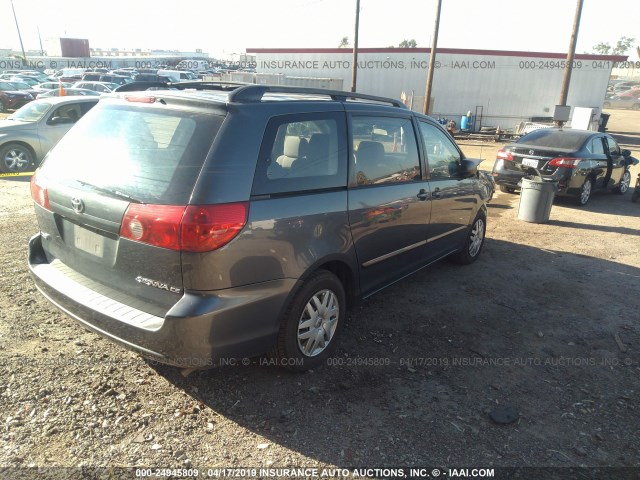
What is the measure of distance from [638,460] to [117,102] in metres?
3.96

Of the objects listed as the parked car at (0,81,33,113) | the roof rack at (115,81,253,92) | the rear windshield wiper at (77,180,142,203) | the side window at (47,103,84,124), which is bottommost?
the parked car at (0,81,33,113)

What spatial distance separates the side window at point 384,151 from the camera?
3697mm

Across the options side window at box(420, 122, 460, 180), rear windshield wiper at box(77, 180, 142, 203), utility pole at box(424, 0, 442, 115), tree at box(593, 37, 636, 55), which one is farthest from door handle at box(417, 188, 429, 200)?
tree at box(593, 37, 636, 55)

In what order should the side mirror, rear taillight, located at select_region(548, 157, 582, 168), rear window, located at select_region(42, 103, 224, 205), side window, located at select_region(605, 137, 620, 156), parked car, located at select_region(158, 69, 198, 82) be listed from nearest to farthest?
rear window, located at select_region(42, 103, 224, 205) < the side mirror < rear taillight, located at select_region(548, 157, 582, 168) < side window, located at select_region(605, 137, 620, 156) < parked car, located at select_region(158, 69, 198, 82)

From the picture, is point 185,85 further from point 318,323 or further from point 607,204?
point 607,204

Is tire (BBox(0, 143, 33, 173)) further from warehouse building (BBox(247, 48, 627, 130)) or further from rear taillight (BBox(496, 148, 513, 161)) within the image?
warehouse building (BBox(247, 48, 627, 130))

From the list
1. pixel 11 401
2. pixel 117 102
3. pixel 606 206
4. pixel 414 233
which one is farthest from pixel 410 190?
pixel 606 206

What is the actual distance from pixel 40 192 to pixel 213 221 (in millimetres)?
1547

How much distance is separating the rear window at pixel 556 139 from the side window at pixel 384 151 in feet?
21.0

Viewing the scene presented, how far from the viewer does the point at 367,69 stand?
28.3 metres

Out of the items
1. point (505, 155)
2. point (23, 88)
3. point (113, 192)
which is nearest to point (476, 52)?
point (505, 155)

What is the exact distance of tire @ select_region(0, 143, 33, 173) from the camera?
10.1 m

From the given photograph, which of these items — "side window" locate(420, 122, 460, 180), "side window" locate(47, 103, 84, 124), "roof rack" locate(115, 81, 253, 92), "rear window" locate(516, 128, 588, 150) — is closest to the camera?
"roof rack" locate(115, 81, 253, 92)

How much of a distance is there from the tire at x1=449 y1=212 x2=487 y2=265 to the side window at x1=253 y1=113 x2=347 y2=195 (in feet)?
9.33
